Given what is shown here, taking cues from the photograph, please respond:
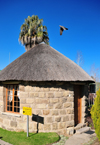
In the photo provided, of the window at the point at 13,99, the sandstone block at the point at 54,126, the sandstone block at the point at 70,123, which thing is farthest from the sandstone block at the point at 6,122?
the sandstone block at the point at 70,123

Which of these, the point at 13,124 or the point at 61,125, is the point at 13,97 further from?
the point at 61,125

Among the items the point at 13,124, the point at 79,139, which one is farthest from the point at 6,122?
the point at 79,139

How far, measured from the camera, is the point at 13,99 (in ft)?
23.7

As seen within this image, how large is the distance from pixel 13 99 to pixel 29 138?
2.24 meters

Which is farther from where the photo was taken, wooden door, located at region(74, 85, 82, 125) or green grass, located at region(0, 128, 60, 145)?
wooden door, located at region(74, 85, 82, 125)

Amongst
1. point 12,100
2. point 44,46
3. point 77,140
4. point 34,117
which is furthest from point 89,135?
point 44,46

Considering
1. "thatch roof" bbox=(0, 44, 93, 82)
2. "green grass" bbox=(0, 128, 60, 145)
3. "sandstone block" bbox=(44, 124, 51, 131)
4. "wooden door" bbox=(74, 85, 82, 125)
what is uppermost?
"thatch roof" bbox=(0, 44, 93, 82)

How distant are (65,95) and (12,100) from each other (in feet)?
9.51

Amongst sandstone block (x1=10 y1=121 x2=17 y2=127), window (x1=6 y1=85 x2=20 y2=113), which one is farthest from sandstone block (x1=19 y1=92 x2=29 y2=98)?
sandstone block (x1=10 y1=121 x2=17 y2=127)

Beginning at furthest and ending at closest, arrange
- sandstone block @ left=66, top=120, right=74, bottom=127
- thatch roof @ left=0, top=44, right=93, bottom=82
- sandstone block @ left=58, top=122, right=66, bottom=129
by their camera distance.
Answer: sandstone block @ left=66, top=120, right=74, bottom=127 < sandstone block @ left=58, top=122, right=66, bottom=129 < thatch roof @ left=0, top=44, right=93, bottom=82

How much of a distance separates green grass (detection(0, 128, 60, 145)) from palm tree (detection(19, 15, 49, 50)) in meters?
13.0

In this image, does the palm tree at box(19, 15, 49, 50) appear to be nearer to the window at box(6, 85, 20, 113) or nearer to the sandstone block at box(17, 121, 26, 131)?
the window at box(6, 85, 20, 113)

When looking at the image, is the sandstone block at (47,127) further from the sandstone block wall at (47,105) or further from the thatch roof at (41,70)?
the thatch roof at (41,70)

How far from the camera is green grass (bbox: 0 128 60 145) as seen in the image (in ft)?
18.3
